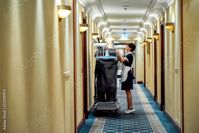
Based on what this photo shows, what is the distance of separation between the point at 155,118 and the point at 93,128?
190 centimetres

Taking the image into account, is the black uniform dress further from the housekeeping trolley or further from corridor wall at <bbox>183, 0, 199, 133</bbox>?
corridor wall at <bbox>183, 0, 199, 133</bbox>

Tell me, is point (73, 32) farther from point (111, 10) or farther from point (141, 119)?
point (111, 10)

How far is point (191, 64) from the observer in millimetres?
5730

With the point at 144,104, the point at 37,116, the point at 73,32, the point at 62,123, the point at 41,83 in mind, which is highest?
the point at 73,32

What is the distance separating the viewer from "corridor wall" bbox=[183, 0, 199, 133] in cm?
570

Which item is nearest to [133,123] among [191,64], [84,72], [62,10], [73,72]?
[84,72]

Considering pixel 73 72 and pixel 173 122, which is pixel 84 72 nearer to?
pixel 73 72

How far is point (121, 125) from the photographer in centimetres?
746

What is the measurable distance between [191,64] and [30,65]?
10.5 feet

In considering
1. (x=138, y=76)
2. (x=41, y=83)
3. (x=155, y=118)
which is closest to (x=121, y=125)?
(x=155, y=118)

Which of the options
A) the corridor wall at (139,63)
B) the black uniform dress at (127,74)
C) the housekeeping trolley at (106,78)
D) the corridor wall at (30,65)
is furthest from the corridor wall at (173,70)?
the corridor wall at (139,63)

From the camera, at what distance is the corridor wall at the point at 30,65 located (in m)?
2.90

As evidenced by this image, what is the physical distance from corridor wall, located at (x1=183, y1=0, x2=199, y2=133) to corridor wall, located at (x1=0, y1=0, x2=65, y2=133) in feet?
7.47

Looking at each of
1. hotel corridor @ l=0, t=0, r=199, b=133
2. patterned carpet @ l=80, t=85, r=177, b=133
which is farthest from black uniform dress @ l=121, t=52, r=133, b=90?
patterned carpet @ l=80, t=85, r=177, b=133
